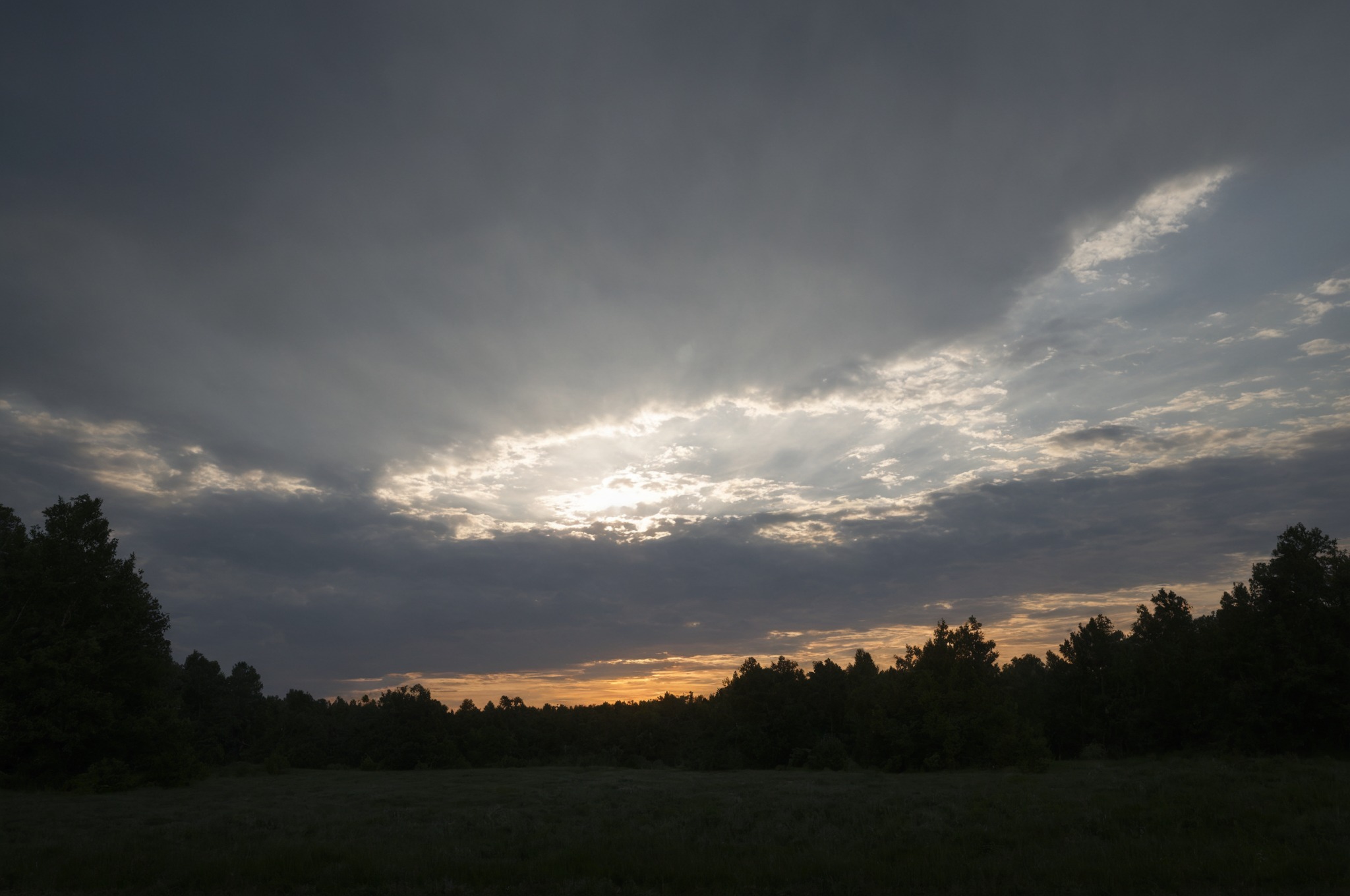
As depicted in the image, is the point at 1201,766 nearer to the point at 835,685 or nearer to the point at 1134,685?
the point at 1134,685

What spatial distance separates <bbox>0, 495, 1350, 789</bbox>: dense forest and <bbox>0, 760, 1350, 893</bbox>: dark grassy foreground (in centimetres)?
784

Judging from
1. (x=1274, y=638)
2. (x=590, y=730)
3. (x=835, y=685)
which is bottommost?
(x=590, y=730)

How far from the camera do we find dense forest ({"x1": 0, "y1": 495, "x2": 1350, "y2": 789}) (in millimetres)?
33125

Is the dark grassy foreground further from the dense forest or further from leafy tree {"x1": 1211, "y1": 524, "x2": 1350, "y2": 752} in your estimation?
leafy tree {"x1": 1211, "y1": 524, "x2": 1350, "y2": 752}

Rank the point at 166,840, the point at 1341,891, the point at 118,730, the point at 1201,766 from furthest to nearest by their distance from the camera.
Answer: the point at 118,730, the point at 1201,766, the point at 166,840, the point at 1341,891

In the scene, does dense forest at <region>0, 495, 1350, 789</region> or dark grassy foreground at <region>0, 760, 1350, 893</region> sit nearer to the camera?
dark grassy foreground at <region>0, 760, 1350, 893</region>

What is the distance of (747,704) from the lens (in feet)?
263

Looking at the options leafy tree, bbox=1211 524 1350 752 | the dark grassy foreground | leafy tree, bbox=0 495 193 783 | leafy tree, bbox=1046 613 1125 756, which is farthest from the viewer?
leafy tree, bbox=1046 613 1125 756

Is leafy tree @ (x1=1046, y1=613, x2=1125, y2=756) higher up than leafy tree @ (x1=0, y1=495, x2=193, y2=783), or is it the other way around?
leafy tree @ (x1=0, y1=495, x2=193, y2=783)

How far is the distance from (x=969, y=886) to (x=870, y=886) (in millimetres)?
1657

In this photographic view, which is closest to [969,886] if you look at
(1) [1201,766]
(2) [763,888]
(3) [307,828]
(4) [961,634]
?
(2) [763,888]

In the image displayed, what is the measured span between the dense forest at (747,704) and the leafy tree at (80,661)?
98 millimetres

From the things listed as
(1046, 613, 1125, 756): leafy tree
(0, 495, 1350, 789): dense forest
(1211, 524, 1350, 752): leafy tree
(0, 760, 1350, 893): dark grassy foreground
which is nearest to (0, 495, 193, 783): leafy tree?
(0, 495, 1350, 789): dense forest

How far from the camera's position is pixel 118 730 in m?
33.9
